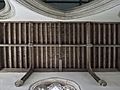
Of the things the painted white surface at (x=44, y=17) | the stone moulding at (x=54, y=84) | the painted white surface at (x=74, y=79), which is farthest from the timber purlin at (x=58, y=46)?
the stone moulding at (x=54, y=84)

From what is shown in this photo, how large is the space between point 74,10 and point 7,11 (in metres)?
2.74

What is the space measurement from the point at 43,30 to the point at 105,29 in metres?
2.81

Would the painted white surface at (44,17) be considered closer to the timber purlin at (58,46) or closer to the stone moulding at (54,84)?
the timber purlin at (58,46)

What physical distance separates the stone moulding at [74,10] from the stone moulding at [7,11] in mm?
595

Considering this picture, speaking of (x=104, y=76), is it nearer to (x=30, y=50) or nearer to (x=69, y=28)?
(x=69, y=28)

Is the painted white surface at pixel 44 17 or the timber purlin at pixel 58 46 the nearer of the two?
the painted white surface at pixel 44 17

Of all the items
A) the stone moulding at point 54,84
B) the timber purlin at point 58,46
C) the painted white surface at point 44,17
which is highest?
the painted white surface at point 44,17

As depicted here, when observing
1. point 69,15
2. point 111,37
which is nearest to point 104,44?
point 111,37

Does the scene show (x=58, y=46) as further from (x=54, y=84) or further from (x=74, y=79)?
(x=54, y=84)

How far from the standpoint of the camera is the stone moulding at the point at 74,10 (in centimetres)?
825

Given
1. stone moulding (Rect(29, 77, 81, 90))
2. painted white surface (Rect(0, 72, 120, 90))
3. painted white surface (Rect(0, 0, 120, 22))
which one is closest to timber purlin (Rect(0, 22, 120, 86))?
painted white surface (Rect(0, 0, 120, 22))

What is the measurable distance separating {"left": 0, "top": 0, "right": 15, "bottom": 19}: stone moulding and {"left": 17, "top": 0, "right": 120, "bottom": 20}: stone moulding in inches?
23.4

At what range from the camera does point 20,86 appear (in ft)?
24.8

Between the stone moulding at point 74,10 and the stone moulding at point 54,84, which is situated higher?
the stone moulding at point 74,10
